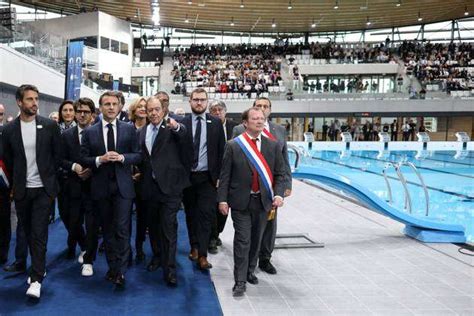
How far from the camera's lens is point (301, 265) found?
489 cm

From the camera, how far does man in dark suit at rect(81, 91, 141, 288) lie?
3.91 metres

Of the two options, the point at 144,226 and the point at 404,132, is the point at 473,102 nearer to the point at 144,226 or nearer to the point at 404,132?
the point at 404,132

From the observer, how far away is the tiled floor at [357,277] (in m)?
3.73

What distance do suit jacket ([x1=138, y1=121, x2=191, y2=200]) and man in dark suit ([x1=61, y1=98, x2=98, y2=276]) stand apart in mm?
549

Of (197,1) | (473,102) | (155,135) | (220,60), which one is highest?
(197,1)

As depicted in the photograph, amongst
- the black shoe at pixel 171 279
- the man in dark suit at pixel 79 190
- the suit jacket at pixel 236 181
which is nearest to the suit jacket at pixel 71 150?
the man in dark suit at pixel 79 190

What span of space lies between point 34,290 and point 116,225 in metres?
0.83

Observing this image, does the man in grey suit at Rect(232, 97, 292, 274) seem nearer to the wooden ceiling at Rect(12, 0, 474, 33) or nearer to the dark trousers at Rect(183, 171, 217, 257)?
the dark trousers at Rect(183, 171, 217, 257)

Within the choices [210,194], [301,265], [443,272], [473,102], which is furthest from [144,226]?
[473,102]

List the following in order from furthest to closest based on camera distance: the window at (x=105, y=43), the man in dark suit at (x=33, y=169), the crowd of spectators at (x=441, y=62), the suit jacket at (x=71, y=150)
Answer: the crowd of spectators at (x=441, y=62) < the window at (x=105, y=43) < the suit jacket at (x=71, y=150) < the man in dark suit at (x=33, y=169)

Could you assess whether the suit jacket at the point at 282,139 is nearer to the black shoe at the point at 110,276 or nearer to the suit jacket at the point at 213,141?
the suit jacket at the point at 213,141

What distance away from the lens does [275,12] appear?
3086cm

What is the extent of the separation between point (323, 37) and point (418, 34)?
26.8 feet

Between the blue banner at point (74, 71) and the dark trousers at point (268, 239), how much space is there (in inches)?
290
